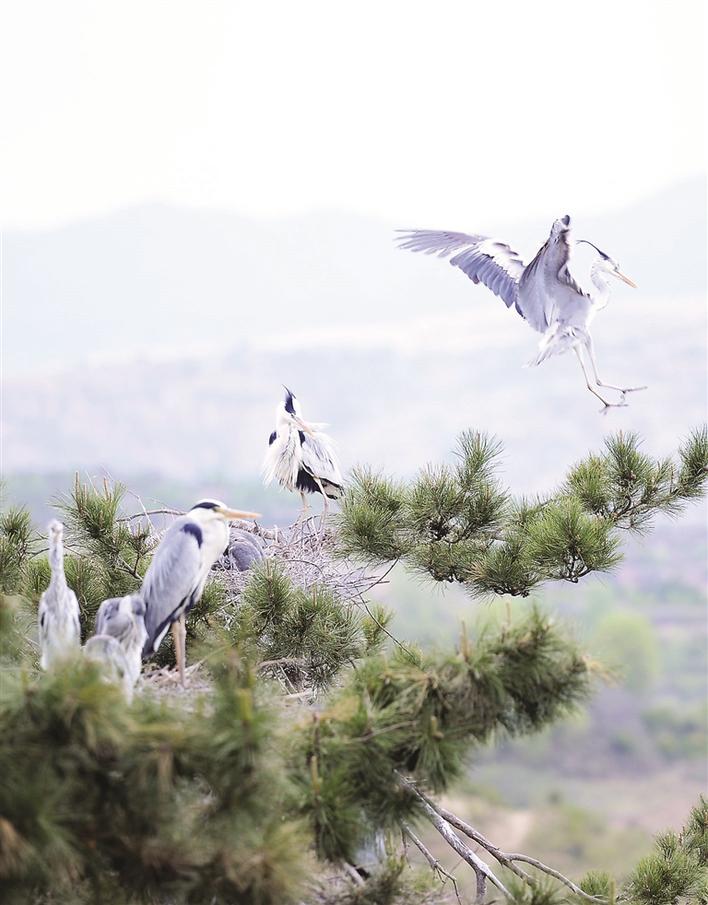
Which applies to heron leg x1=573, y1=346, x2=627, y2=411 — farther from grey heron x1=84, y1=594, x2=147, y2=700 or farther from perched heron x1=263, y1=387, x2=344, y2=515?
grey heron x1=84, y1=594, x2=147, y2=700

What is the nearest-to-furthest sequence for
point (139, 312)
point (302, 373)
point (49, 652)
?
point (49, 652)
point (302, 373)
point (139, 312)

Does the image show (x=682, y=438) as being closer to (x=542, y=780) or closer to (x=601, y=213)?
(x=542, y=780)

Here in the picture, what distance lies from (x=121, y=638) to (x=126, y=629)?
3 centimetres

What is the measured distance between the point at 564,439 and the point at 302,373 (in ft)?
40.5

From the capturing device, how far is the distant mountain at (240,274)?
2104 inches

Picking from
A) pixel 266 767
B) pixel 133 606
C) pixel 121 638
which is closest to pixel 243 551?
pixel 133 606

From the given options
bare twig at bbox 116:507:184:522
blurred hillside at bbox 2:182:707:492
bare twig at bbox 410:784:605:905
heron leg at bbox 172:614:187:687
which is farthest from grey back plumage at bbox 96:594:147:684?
blurred hillside at bbox 2:182:707:492

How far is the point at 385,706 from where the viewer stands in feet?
8.25

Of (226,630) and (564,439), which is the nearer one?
(226,630)

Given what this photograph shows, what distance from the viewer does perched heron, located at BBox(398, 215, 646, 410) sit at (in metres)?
4.37

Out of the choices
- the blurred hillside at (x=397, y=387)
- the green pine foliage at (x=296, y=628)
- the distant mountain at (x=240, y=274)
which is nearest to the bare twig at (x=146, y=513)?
the green pine foliage at (x=296, y=628)

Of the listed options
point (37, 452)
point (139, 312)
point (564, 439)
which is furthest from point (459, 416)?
point (139, 312)

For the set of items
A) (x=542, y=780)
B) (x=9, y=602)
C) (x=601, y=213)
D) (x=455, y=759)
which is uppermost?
(x=601, y=213)

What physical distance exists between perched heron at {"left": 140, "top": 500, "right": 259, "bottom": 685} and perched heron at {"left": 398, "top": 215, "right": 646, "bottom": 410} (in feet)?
5.38
